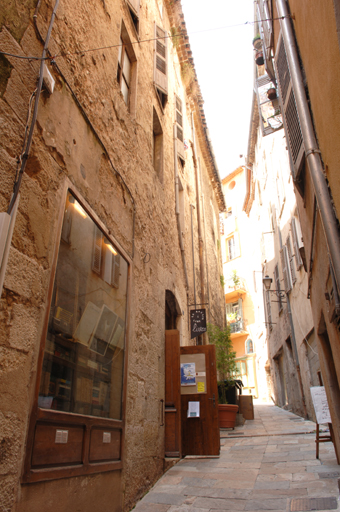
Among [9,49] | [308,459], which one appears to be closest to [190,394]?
[308,459]

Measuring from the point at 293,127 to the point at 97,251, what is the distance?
2959 mm

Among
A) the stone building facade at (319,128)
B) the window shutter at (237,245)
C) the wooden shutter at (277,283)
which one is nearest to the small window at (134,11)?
the stone building facade at (319,128)

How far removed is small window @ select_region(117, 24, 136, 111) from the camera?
5.51 m

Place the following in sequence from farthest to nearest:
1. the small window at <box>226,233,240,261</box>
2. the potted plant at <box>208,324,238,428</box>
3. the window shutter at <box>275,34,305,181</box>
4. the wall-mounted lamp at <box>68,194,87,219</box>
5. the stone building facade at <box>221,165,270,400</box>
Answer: the small window at <box>226,233,240,261</box> < the stone building facade at <box>221,165,270,400</box> < the potted plant at <box>208,324,238,428</box> < the window shutter at <box>275,34,305,181</box> < the wall-mounted lamp at <box>68,194,87,219</box>

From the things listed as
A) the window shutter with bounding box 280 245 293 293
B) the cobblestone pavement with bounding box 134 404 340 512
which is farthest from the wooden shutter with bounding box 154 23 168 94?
the cobblestone pavement with bounding box 134 404 340 512

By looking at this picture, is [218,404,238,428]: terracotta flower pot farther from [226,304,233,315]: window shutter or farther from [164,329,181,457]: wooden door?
[226,304,233,315]: window shutter

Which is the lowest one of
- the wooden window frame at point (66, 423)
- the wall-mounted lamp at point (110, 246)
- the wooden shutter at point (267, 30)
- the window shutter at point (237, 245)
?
the wooden window frame at point (66, 423)

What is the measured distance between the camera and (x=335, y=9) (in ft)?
7.54

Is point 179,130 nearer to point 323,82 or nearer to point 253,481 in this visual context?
point 323,82

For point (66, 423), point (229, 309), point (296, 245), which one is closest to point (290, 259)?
point (296, 245)

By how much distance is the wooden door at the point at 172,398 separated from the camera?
5.54m

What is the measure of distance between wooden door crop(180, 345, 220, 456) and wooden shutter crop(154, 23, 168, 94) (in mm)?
5141

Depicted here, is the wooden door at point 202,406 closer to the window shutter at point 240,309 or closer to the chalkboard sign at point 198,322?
the chalkboard sign at point 198,322

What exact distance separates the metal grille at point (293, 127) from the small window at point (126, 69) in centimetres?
227
